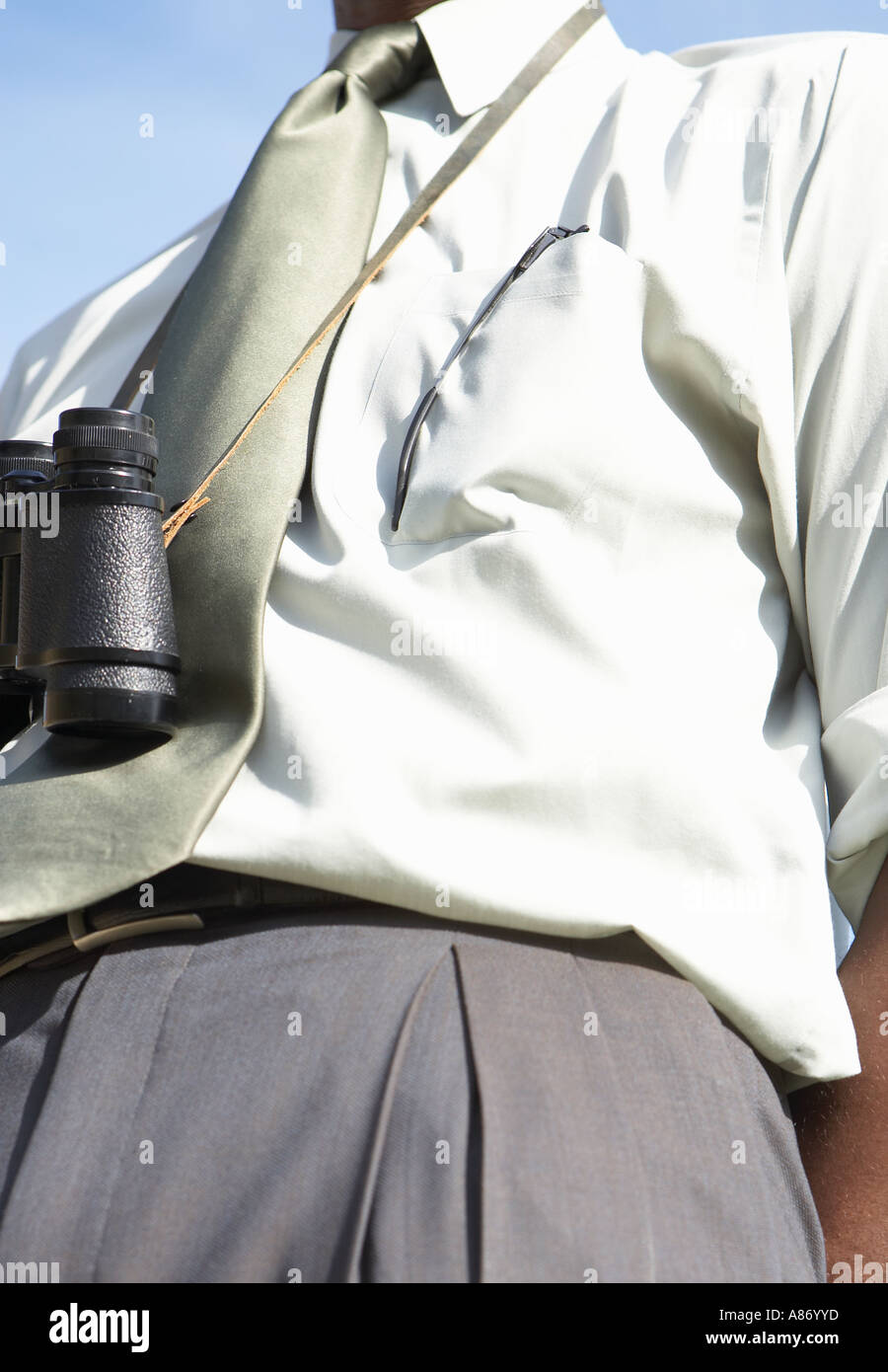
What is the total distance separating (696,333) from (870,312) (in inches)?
6.3

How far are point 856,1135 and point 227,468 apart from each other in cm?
72

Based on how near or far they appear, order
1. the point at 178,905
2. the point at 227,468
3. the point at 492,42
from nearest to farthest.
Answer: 1. the point at 178,905
2. the point at 227,468
3. the point at 492,42

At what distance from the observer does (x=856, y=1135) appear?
3.23 feet

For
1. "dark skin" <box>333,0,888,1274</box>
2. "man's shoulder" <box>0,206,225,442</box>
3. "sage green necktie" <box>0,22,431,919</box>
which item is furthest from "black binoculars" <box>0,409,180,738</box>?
"dark skin" <box>333,0,888,1274</box>

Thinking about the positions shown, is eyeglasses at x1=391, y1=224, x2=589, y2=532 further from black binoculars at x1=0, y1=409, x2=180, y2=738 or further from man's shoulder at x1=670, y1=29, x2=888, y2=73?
man's shoulder at x1=670, y1=29, x2=888, y2=73

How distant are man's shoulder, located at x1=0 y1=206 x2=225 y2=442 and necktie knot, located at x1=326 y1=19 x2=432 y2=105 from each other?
0.89ft

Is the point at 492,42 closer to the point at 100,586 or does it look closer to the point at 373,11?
the point at 373,11

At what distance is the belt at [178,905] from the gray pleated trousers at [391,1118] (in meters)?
0.01

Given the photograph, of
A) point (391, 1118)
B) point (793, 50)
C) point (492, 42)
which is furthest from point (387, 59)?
point (391, 1118)

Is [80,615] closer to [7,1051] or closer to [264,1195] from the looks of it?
[7,1051]

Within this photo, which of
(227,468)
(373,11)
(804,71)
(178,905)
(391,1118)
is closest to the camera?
(391,1118)

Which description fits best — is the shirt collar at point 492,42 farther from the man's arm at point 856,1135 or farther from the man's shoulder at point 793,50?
the man's arm at point 856,1135

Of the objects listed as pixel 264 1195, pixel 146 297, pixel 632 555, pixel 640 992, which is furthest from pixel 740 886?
pixel 146 297

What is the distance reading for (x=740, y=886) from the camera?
946mm
